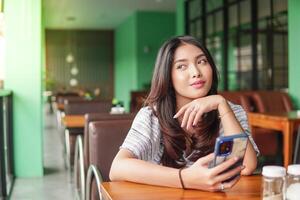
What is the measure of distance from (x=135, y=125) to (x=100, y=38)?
1405 centimetres

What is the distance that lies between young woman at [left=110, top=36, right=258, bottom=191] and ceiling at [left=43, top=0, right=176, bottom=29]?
26.3 feet

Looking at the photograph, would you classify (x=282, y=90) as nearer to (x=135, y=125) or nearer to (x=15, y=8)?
A: (x=15, y=8)

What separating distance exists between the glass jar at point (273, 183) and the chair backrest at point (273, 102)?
4135 millimetres

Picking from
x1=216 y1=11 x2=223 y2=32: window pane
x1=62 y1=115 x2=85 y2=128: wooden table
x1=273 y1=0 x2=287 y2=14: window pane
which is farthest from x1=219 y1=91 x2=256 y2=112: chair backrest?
x1=216 y1=11 x2=223 y2=32: window pane

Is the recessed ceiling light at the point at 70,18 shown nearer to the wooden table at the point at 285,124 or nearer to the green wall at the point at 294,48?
the green wall at the point at 294,48

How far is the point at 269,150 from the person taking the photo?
179 inches

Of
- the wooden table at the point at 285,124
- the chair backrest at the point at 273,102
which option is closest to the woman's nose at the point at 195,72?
the wooden table at the point at 285,124

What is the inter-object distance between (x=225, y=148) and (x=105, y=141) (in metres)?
1.03

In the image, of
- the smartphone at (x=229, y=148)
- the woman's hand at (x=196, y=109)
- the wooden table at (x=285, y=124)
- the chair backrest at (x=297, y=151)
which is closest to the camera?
the smartphone at (x=229, y=148)

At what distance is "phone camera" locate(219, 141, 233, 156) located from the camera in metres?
1.03

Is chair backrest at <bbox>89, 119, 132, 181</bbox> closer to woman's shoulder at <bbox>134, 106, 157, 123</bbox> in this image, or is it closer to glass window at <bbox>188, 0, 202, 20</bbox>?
woman's shoulder at <bbox>134, 106, 157, 123</bbox>

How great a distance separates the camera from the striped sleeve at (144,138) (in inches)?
54.3

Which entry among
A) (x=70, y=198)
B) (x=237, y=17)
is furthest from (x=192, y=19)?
(x=70, y=198)

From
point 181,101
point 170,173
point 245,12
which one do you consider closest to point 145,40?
point 245,12
